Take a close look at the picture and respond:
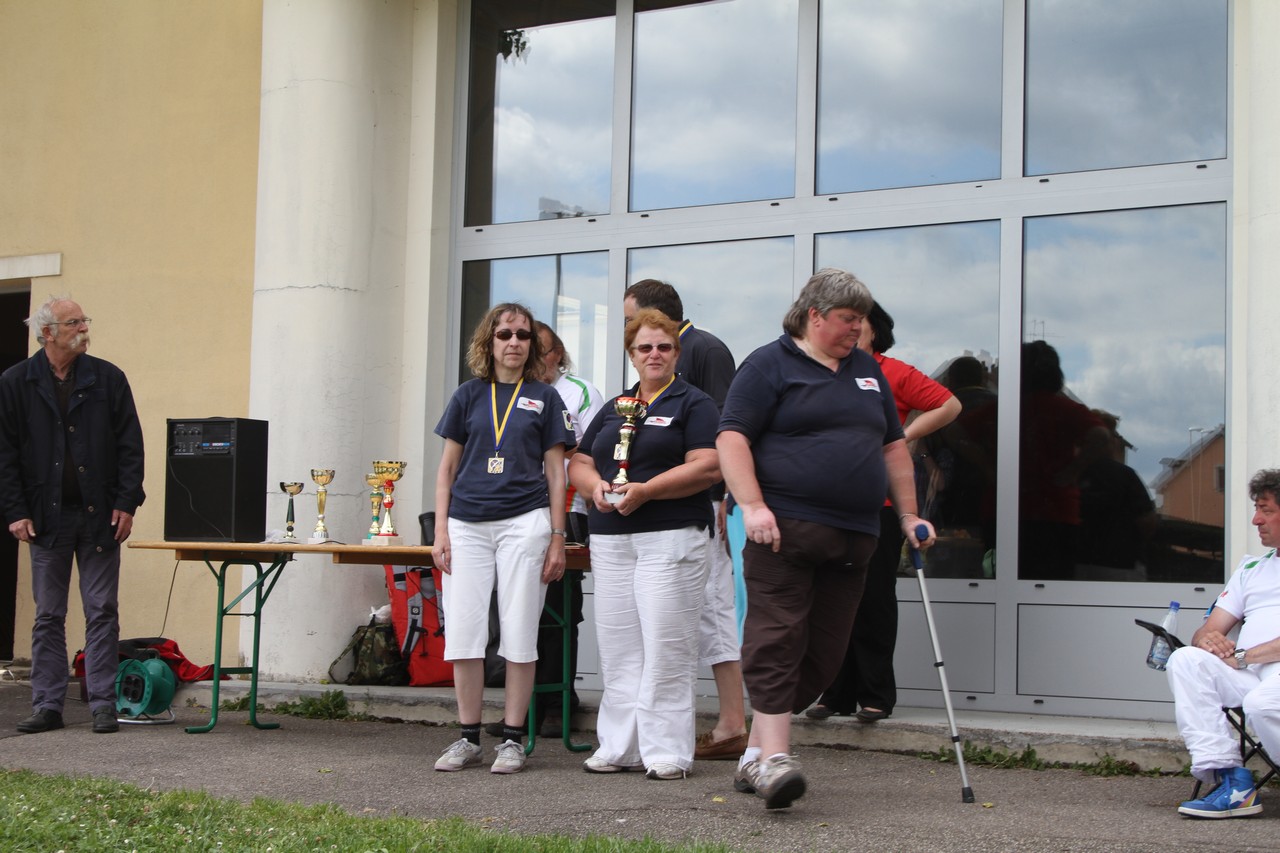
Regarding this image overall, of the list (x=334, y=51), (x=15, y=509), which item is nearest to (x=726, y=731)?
(x=15, y=509)

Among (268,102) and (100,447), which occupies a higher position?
(268,102)

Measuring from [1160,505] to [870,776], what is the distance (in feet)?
6.96

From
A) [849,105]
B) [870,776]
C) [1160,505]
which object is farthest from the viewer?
[849,105]

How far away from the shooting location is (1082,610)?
704 centimetres

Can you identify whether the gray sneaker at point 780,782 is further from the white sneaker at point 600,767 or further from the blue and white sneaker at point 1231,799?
the blue and white sneaker at point 1231,799

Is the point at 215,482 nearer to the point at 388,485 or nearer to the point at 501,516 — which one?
the point at 388,485

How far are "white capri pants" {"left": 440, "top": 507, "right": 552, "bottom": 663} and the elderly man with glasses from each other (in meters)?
2.16

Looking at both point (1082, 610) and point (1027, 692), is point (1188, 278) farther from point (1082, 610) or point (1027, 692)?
point (1027, 692)

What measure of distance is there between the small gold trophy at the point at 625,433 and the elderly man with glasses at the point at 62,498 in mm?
2811

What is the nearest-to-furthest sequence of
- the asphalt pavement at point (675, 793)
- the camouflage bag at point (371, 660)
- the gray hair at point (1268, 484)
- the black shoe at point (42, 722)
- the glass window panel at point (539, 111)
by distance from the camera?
the asphalt pavement at point (675, 793) → the gray hair at point (1268, 484) → the black shoe at point (42, 722) → the camouflage bag at point (371, 660) → the glass window panel at point (539, 111)

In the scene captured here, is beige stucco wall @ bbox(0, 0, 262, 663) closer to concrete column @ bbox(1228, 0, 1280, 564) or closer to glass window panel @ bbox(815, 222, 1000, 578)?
glass window panel @ bbox(815, 222, 1000, 578)

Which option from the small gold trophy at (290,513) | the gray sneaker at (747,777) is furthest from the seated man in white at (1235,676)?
the small gold trophy at (290,513)

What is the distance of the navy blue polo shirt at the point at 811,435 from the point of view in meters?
4.98

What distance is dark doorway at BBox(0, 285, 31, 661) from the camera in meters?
10.4
